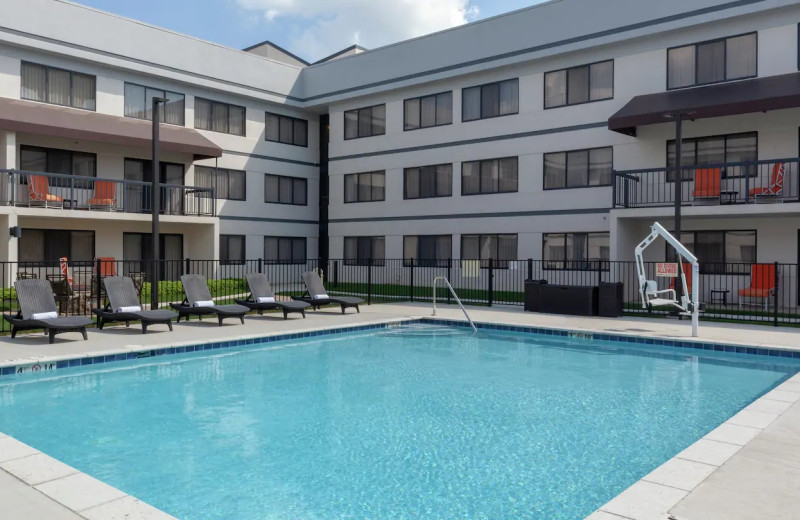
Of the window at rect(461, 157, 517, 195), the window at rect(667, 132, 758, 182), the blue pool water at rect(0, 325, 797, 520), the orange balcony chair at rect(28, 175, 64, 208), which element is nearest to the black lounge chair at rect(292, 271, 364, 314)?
the blue pool water at rect(0, 325, 797, 520)

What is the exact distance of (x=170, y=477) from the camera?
569cm

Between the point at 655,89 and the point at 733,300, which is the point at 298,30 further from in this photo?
the point at 733,300

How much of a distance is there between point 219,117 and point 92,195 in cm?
773

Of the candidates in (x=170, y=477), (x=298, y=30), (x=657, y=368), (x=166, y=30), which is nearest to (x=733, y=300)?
(x=657, y=368)

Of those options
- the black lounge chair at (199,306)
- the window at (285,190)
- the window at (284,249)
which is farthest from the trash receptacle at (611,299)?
the window at (285,190)

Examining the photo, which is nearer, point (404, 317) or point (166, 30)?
point (404, 317)

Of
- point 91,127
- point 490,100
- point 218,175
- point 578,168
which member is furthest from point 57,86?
point 578,168

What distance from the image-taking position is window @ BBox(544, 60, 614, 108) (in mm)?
23344

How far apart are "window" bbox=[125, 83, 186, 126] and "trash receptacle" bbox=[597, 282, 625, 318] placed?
58.7 ft

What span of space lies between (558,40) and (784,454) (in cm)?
2128

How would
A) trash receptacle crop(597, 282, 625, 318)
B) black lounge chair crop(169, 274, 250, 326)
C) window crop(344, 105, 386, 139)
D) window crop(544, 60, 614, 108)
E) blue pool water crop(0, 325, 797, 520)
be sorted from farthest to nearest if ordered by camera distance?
window crop(344, 105, 386, 139)
window crop(544, 60, 614, 108)
trash receptacle crop(597, 282, 625, 318)
black lounge chair crop(169, 274, 250, 326)
blue pool water crop(0, 325, 797, 520)

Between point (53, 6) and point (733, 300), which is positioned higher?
point (53, 6)

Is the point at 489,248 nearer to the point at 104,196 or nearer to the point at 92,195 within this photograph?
the point at 104,196

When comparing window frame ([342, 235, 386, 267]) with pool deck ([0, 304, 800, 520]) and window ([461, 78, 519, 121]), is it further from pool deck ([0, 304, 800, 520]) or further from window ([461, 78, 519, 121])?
pool deck ([0, 304, 800, 520])
